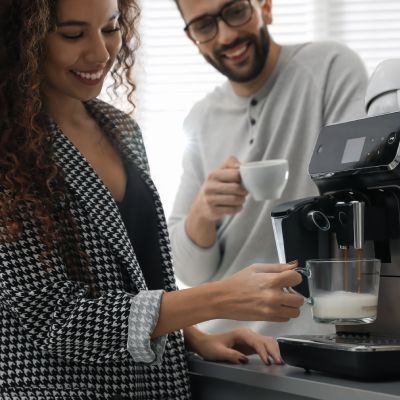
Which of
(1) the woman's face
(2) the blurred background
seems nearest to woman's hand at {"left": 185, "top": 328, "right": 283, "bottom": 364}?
(1) the woman's face

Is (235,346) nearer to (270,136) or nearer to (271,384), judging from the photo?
(271,384)

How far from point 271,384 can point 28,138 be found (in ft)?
2.00

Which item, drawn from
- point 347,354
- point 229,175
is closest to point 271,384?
point 347,354

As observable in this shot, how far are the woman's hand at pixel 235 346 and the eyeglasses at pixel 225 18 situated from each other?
0.93 meters

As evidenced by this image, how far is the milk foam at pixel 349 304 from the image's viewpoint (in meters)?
1.32

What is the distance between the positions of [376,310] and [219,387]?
372 mm

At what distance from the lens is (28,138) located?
1455 mm

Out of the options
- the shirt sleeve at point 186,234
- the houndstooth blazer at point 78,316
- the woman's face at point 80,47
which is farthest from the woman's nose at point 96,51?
the shirt sleeve at point 186,234

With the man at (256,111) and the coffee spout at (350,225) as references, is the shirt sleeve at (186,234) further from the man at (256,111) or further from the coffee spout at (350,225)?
the coffee spout at (350,225)

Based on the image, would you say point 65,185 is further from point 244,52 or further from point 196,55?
point 196,55

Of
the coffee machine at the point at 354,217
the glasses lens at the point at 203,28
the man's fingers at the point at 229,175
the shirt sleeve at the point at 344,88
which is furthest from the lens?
the glasses lens at the point at 203,28

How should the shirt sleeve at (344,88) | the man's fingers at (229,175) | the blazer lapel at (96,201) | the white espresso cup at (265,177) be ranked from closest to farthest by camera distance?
the blazer lapel at (96,201) → the white espresso cup at (265,177) → the man's fingers at (229,175) → the shirt sleeve at (344,88)

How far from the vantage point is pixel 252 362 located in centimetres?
157

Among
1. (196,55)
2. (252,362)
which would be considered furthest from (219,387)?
(196,55)
